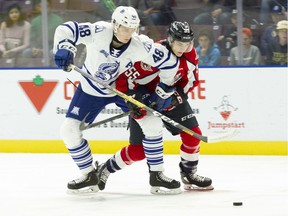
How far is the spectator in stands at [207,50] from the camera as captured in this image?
24.2 feet

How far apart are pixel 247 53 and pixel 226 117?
1.86 ft

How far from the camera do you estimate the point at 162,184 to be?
5.38 m

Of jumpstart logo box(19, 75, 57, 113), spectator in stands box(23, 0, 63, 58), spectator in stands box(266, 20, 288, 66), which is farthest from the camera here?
spectator in stands box(23, 0, 63, 58)

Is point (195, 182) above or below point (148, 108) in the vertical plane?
below

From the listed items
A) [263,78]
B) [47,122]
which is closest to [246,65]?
[263,78]

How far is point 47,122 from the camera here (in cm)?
748

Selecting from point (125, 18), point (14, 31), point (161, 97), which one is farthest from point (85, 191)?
point (14, 31)

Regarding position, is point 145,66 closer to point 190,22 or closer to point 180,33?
point 180,33

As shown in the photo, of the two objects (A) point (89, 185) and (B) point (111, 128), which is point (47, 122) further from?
(A) point (89, 185)

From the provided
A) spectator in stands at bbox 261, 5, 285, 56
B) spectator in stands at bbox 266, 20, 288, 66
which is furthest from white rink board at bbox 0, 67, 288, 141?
spectator in stands at bbox 261, 5, 285, 56

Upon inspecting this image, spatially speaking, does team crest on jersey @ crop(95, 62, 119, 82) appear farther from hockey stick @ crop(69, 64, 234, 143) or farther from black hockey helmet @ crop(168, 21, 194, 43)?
black hockey helmet @ crop(168, 21, 194, 43)

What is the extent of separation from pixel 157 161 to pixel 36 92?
2321 mm

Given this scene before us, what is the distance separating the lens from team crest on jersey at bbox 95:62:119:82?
525cm

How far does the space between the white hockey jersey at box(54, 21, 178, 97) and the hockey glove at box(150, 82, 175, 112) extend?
100 mm
